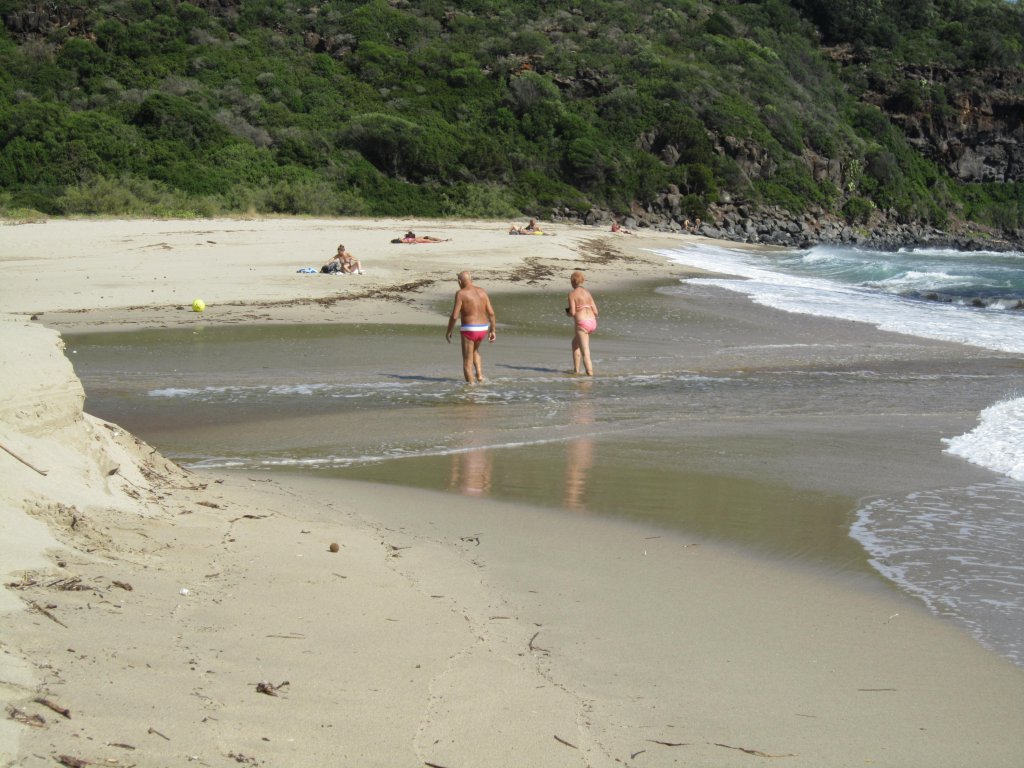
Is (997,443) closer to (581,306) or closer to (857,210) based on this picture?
(581,306)

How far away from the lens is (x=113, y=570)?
14.7 ft

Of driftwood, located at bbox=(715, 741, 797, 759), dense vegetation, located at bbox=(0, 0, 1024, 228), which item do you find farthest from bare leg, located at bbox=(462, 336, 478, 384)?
dense vegetation, located at bbox=(0, 0, 1024, 228)

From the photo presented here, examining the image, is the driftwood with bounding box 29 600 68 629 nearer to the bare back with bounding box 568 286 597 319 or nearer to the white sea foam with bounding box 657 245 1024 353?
the bare back with bounding box 568 286 597 319

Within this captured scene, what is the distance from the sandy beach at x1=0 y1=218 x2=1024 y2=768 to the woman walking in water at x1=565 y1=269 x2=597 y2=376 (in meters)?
5.09

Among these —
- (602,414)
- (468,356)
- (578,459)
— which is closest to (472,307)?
(468,356)

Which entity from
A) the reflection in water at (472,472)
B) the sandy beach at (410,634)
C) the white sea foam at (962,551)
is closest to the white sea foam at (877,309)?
the white sea foam at (962,551)

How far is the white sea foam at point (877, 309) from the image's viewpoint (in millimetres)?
18391

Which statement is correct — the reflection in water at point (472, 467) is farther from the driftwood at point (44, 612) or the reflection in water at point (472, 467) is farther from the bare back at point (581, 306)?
the driftwood at point (44, 612)

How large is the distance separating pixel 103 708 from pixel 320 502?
3.83 metres

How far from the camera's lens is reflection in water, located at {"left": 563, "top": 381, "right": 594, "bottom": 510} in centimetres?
745

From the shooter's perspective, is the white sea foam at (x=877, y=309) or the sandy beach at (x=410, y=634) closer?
the sandy beach at (x=410, y=634)

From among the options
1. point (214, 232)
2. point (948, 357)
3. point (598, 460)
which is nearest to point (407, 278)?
point (214, 232)

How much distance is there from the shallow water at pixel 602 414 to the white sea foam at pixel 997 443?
195 mm

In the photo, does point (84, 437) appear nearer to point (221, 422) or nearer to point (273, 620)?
point (273, 620)
